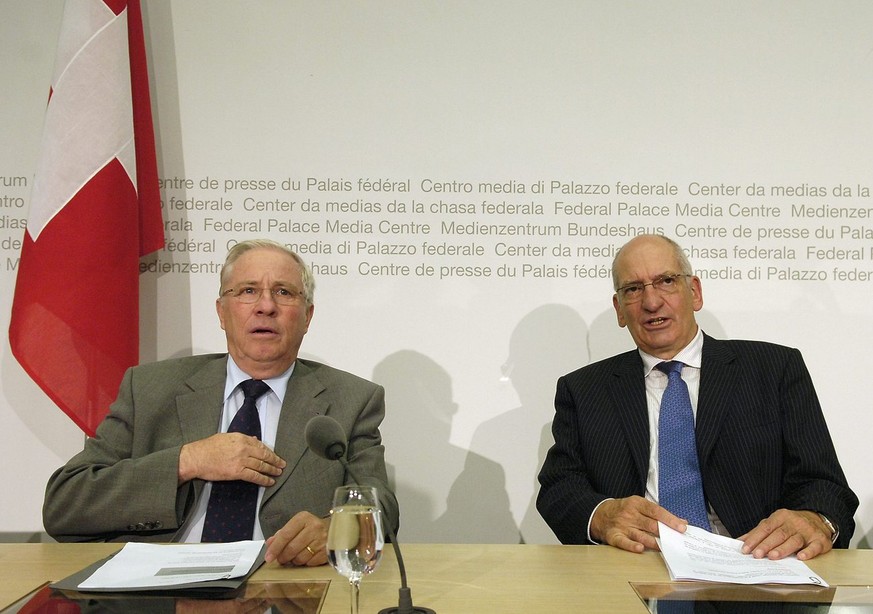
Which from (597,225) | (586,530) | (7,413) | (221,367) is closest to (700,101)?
(597,225)

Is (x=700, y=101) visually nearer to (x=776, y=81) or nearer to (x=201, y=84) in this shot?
(x=776, y=81)

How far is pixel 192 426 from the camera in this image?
2.73 m

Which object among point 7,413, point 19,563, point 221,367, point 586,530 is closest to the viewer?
point 19,563

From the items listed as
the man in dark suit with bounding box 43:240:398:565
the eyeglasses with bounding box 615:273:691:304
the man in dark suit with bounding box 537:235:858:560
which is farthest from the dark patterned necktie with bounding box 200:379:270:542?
the eyeglasses with bounding box 615:273:691:304

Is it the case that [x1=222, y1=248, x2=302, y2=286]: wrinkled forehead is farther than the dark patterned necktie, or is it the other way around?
[x1=222, y1=248, x2=302, y2=286]: wrinkled forehead

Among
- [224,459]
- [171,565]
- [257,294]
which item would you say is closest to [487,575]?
[171,565]

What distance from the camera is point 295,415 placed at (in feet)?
9.03

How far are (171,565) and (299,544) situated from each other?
307 mm

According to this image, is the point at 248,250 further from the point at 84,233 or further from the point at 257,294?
the point at 84,233

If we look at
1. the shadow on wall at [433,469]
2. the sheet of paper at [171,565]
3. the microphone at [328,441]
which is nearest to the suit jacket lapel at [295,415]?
the sheet of paper at [171,565]

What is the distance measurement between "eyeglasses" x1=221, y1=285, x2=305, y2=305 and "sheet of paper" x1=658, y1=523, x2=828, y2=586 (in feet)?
4.85

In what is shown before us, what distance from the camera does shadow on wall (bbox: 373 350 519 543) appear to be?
394 centimetres

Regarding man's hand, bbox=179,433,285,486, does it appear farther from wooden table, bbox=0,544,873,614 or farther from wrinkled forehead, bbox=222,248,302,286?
wrinkled forehead, bbox=222,248,302,286

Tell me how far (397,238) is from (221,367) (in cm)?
134
